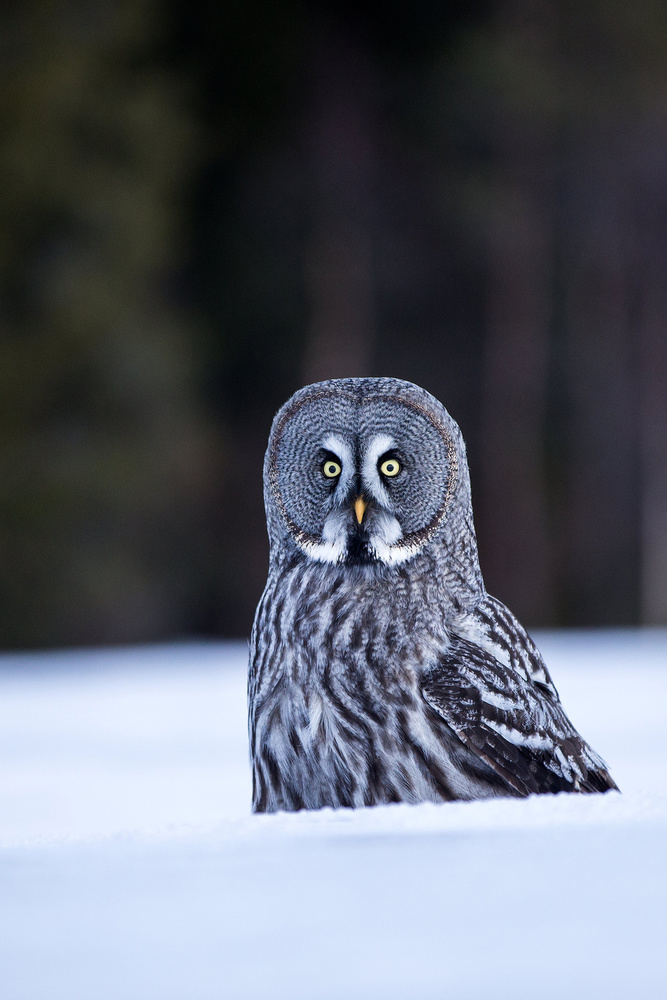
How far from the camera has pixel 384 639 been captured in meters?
1.73

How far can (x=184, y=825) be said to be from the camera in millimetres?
942

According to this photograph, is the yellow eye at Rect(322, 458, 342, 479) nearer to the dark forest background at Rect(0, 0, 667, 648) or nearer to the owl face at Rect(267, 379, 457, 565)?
the owl face at Rect(267, 379, 457, 565)

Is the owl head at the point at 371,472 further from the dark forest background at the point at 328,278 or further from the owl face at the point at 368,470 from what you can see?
the dark forest background at the point at 328,278

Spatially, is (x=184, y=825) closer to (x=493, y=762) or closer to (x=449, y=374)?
(x=493, y=762)

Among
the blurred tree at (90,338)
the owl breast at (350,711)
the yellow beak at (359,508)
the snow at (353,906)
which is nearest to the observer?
the snow at (353,906)

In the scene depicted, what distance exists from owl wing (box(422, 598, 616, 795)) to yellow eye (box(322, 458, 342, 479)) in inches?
12.0

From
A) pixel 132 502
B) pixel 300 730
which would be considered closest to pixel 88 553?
pixel 132 502

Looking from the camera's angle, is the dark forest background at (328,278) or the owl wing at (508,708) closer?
the owl wing at (508,708)

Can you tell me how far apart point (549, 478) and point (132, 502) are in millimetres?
3573

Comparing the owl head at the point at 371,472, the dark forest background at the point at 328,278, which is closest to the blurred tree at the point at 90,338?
the dark forest background at the point at 328,278

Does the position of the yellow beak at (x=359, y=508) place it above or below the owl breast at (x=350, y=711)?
above

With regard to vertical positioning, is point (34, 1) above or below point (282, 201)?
above

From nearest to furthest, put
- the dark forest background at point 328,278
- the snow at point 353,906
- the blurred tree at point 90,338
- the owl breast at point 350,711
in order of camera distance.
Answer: the snow at point 353,906 → the owl breast at point 350,711 → the blurred tree at point 90,338 → the dark forest background at point 328,278

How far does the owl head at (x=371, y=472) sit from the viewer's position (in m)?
1.81
